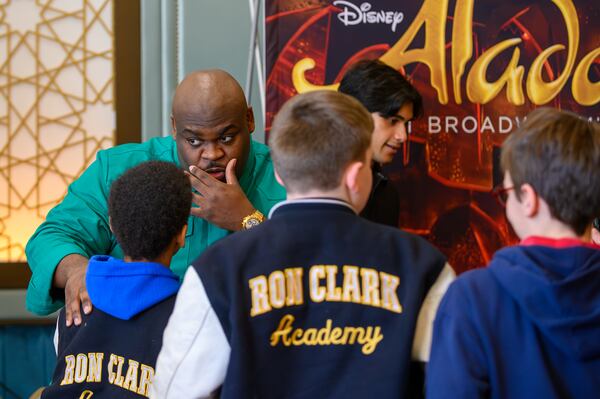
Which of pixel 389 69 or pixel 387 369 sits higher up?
pixel 389 69

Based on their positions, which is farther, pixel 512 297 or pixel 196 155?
pixel 196 155

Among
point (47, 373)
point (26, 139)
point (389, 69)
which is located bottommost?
point (47, 373)

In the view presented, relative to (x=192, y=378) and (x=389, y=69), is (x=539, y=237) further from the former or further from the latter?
(x=389, y=69)

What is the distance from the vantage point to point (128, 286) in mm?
1588

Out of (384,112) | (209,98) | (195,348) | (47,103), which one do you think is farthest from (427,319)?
(47,103)

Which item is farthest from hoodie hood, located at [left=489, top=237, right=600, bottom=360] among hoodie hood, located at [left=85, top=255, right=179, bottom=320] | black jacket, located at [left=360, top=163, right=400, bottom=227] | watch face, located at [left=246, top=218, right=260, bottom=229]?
black jacket, located at [left=360, top=163, right=400, bottom=227]

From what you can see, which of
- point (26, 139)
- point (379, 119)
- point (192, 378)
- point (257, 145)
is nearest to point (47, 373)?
point (26, 139)

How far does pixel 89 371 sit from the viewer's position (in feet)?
5.21

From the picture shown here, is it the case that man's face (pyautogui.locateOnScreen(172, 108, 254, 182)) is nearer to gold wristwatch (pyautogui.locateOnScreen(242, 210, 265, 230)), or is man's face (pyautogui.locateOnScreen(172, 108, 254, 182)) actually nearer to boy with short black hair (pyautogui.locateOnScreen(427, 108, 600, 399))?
gold wristwatch (pyautogui.locateOnScreen(242, 210, 265, 230))

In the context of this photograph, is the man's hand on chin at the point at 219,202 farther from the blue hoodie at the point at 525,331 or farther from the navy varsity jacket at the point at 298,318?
the blue hoodie at the point at 525,331

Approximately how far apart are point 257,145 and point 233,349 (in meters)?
1.22

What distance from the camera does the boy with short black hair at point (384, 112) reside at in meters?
2.60

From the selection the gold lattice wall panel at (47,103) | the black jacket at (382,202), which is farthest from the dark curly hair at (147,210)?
the gold lattice wall panel at (47,103)

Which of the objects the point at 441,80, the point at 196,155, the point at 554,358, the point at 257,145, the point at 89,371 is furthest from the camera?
the point at 441,80
